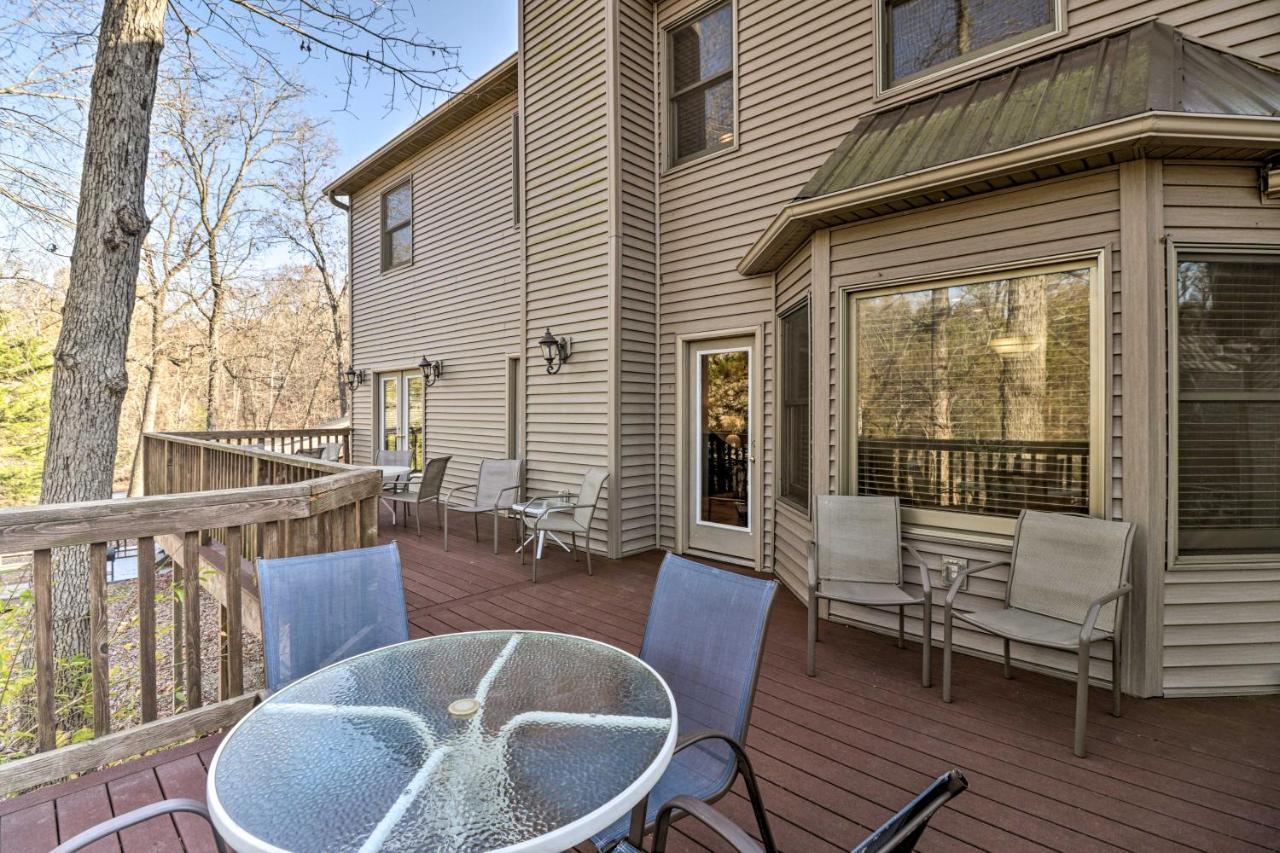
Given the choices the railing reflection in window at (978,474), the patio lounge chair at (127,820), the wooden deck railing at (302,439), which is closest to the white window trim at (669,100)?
the railing reflection in window at (978,474)

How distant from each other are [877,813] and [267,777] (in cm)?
186

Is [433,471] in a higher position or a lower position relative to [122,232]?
lower

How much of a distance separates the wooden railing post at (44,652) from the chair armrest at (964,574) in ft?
11.8

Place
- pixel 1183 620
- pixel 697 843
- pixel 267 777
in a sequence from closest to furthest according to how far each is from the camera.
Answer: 1. pixel 267 777
2. pixel 697 843
3. pixel 1183 620

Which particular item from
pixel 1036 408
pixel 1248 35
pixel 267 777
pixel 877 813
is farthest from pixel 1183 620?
pixel 267 777

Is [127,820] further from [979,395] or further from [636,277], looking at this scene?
[636,277]

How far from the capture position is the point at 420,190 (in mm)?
8500

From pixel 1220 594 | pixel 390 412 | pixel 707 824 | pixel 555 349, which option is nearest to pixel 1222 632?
pixel 1220 594

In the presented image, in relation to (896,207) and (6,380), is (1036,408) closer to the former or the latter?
(896,207)

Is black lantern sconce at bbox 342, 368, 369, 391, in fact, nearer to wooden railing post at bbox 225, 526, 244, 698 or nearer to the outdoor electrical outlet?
wooden railing post at bbox 225, 526, 244, 698

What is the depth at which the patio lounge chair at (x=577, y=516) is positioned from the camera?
486cm

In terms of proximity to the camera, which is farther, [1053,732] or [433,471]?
[433,471]

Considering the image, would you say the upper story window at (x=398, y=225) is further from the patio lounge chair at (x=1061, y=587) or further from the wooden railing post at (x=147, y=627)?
the patio lounge chair at (x=1061, y=587)

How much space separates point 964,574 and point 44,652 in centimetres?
380
